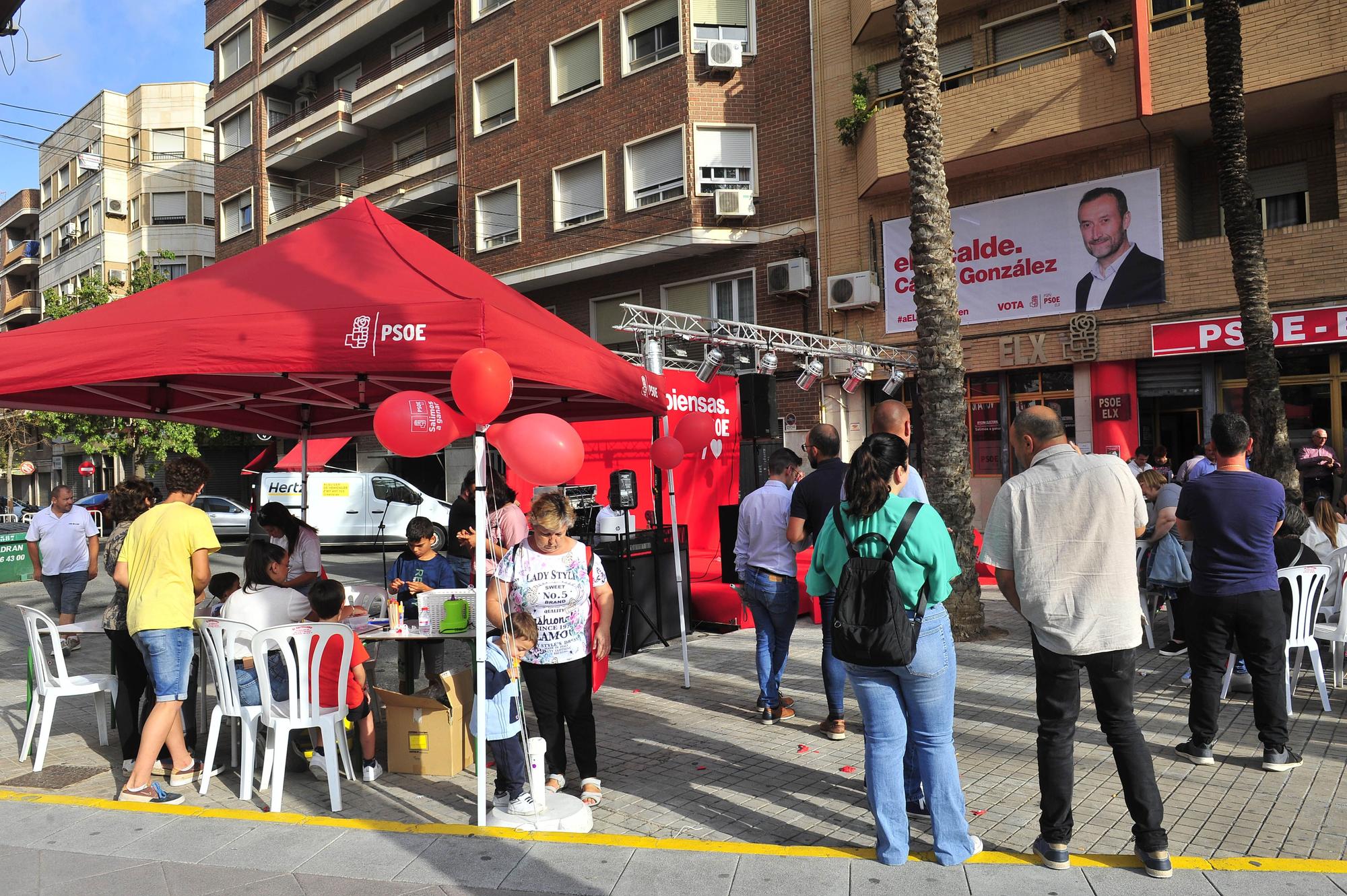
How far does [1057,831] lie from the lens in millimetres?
3730

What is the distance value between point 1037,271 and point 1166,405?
2.80m

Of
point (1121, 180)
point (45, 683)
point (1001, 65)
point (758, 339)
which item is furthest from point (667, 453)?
point (1001, 65)

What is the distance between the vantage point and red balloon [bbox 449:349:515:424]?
4348 mm

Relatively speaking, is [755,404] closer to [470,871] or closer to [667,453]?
[667,453]

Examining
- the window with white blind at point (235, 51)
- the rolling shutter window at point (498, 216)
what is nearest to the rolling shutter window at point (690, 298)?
the rolling shutter window at point (498, 216)

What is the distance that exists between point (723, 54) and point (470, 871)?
1645 cm

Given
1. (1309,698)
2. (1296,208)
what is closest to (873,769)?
(1309,698)

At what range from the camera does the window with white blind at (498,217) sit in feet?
69.2

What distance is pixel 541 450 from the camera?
4504 mm

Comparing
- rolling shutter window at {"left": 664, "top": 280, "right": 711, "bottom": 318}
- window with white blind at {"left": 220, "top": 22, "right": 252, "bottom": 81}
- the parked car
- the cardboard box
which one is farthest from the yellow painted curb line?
window with white blind at {"left": 220, "top": 22, "right": 252, "bottom": 81}

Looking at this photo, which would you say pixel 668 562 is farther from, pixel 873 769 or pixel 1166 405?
pixel 1166 405

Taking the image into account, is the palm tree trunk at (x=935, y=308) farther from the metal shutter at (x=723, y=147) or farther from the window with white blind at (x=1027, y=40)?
the metal shutter at (x=723, y=147)

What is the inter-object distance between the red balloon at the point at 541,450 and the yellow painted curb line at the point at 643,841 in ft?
5.46

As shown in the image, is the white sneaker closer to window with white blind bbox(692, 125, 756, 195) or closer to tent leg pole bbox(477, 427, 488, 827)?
tent leg pole bbox(477, 427, 488, 827)
